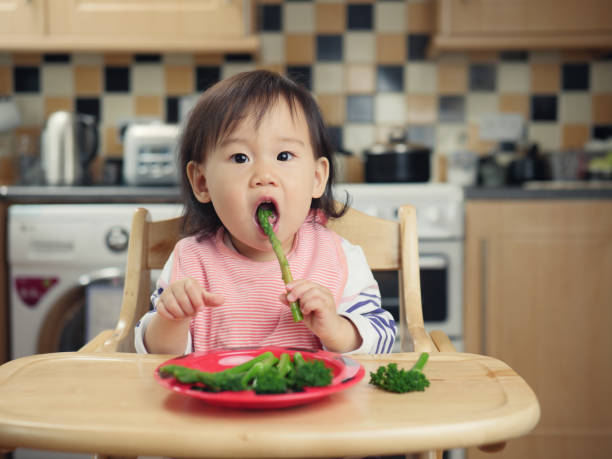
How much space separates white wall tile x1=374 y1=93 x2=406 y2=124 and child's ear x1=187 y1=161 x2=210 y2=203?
68.5 inches

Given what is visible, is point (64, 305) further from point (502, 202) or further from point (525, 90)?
point (525, 90)

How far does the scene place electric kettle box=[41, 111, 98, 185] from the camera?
2.36 metres

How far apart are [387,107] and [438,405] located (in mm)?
2216

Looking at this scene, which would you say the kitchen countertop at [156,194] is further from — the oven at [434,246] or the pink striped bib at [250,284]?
the pink striped bib at [250,284]

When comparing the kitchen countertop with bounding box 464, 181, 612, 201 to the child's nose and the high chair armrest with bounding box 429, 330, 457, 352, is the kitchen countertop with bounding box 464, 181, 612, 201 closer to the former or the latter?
the high chair armrest with bounding box 429, 330, 457, 352

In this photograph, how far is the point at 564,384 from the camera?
2041 millimetres

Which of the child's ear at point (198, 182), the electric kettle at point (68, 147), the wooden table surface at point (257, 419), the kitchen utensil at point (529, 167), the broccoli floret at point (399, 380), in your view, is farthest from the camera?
the kitchen utensil at point (529, 167)

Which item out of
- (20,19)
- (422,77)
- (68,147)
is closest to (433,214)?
(422,77)

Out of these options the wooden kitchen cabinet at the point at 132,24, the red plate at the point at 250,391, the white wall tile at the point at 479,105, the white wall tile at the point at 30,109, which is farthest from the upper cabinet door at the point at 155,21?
the red plate at the point at 250,391

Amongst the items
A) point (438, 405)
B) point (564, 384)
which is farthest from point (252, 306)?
point (564, 384)

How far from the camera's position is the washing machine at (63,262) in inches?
78.7

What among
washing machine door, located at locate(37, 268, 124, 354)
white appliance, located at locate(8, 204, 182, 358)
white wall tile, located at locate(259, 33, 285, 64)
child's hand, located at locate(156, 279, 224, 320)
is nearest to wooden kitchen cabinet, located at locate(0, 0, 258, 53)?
white wall tile, located at locate(259, 33, 285, 64)

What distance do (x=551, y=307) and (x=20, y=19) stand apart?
2027mm

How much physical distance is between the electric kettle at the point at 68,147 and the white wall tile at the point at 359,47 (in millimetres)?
1053
